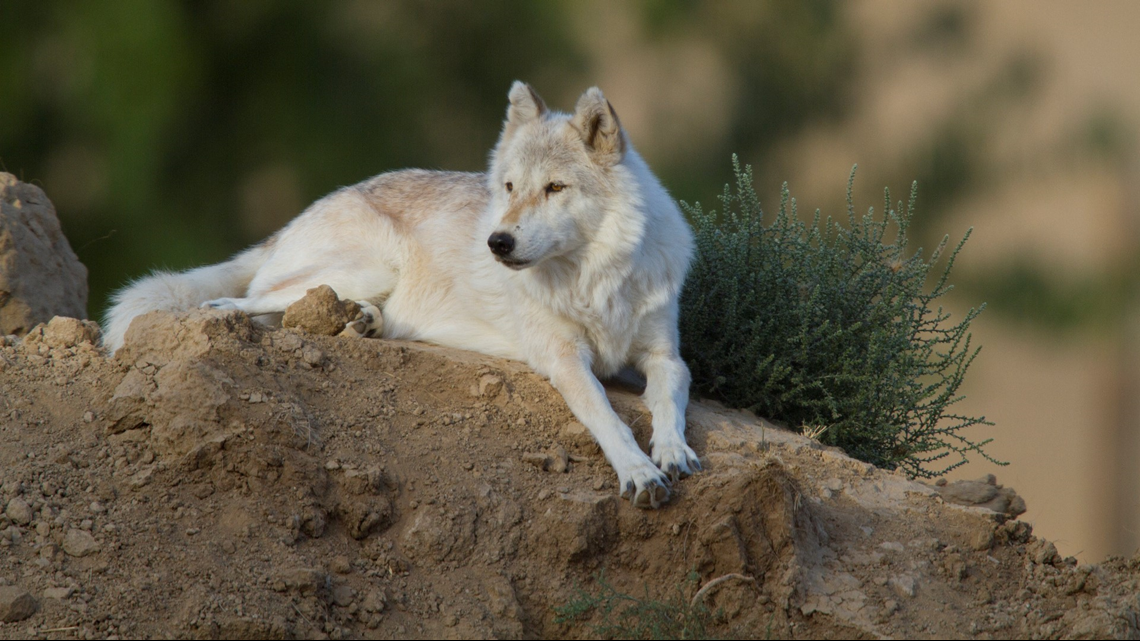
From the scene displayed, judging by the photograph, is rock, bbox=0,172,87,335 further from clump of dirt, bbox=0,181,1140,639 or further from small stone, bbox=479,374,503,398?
small stone, bbox=479,374,503,398

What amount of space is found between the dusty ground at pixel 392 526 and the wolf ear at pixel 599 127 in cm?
129

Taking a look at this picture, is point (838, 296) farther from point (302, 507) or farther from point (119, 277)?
point (119, 277)

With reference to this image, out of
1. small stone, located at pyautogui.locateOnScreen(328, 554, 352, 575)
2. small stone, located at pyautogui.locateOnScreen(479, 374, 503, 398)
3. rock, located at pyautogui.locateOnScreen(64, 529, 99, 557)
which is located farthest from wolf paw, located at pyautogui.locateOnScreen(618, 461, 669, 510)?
rock, located at pyautogui.locateOnScreen(64, 529, 99, 557)

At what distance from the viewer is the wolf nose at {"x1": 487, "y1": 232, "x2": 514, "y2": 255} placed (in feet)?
12.6

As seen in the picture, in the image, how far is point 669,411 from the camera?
154 inches

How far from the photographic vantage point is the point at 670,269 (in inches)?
172

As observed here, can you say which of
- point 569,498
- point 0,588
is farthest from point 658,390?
point 0,588

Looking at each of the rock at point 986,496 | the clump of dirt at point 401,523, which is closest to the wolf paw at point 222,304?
the clump of dirt at point 401,523

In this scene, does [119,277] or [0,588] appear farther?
[119,277]

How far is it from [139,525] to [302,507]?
531 mm

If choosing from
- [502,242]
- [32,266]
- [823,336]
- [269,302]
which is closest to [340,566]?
[502,242]

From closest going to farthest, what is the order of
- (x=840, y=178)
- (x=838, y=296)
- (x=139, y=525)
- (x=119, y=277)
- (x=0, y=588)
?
1. (x=0, y=588)
2. (x=139, y=525)
3. (x=838, y=296)
4. (x=119, y=277)
5. (x=840, y=178)

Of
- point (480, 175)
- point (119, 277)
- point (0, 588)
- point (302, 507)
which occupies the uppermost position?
point (480, 175)

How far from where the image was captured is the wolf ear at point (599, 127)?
13.6ft
